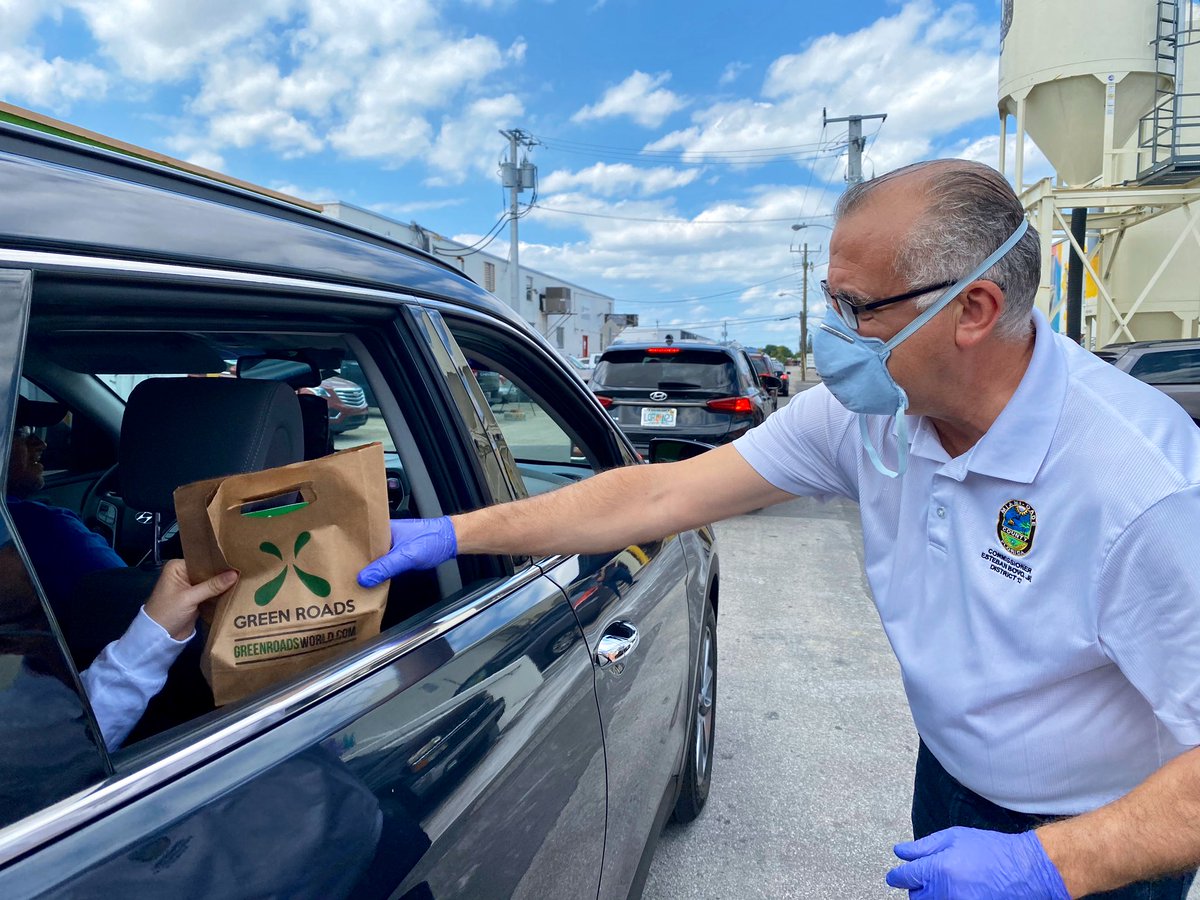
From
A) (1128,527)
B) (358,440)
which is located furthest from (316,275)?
(1128,527)

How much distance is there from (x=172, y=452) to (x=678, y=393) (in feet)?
22.0

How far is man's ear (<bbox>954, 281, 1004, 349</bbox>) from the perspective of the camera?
4.43 ft

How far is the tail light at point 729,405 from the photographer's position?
7.79 m

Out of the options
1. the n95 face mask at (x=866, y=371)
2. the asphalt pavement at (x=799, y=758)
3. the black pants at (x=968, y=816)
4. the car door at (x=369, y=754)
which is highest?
the n95 face mask at (x=866, y=371)

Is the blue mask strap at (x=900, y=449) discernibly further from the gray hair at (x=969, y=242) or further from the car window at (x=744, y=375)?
the car window at (x=744, y=375)

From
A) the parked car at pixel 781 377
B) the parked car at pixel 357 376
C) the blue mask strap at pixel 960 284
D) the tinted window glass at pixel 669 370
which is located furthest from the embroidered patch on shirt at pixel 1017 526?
the parked car at pixel 781 377

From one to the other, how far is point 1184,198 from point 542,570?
14.9 meters

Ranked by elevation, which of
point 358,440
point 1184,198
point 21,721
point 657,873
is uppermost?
point 1184,198

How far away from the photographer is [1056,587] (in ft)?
4.09

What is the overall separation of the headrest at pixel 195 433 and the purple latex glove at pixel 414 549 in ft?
0.91

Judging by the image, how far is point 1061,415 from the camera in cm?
128

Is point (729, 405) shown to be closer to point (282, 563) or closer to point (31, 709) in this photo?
point (282, 563)

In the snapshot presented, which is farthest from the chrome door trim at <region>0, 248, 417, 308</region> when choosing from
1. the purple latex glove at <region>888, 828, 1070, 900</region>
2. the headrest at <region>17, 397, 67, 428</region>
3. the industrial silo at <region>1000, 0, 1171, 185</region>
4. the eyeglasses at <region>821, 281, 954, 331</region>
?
the industrial silo at <region>1000, 0, 1171, 185</region>

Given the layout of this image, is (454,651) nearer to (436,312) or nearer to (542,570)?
(542,570)
